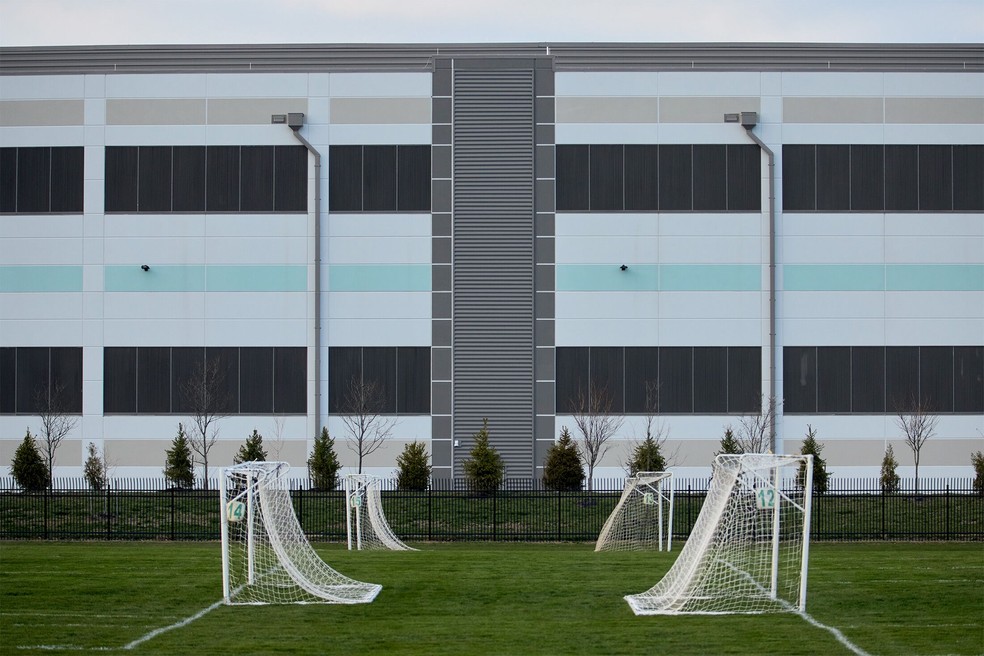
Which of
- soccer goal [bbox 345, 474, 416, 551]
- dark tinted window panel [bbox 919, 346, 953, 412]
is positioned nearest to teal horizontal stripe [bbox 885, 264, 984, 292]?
dark tinted window panel [bbox 919, 346, 953, 412]

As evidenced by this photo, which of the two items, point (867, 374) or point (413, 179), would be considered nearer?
point (867, 374)

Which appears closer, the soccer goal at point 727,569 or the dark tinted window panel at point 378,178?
the soccer goal at point 727,569

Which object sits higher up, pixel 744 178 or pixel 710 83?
pixel 710 83

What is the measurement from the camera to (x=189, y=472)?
44438 mm

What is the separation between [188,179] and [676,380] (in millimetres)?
20844

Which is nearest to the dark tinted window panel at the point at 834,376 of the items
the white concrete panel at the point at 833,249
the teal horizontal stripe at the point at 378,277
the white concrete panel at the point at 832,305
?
the white concrete panel at the point at 832,305

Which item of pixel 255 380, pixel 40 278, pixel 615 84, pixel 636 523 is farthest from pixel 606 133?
pixel 40 278

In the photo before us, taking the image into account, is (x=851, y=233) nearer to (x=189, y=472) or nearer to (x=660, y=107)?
(x=660, y=107)

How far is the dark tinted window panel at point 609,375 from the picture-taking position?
45.6 metres

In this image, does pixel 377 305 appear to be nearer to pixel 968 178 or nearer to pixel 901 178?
pixel 901 178

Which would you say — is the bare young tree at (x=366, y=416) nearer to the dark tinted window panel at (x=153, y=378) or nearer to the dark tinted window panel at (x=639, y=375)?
the dark tinted window panel at (x=153, y=378)

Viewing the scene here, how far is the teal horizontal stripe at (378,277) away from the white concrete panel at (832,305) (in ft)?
46.8

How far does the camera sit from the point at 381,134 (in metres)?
46.4

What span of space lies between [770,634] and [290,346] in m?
33.1
